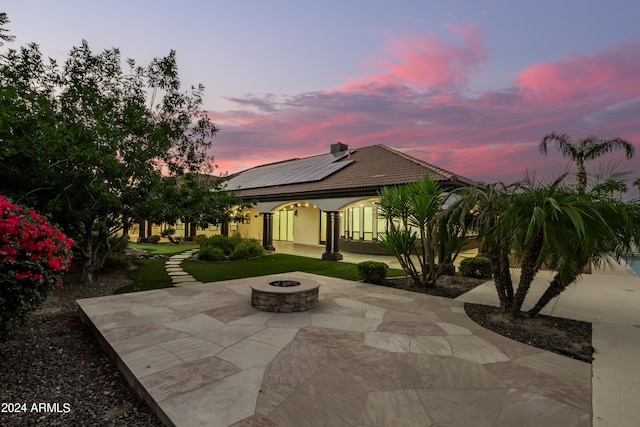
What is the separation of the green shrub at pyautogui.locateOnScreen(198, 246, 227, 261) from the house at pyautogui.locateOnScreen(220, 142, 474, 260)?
220 centimetres

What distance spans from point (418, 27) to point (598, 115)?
29.4 feet

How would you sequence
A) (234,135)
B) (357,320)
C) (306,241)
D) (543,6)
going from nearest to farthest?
(357,320)
(543,6)
(234,135)
(306,241)

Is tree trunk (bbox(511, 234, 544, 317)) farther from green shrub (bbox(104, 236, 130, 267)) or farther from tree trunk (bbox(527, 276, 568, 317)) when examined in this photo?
green shrub (bbox(104, 236, 130, 267))

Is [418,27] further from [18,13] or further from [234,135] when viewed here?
[234,135]

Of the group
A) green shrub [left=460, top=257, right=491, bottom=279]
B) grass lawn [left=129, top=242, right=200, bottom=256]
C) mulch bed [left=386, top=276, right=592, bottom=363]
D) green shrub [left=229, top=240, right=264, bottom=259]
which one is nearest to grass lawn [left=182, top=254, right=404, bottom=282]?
green shrub [left=229, top=240, right=264, bottom=259]

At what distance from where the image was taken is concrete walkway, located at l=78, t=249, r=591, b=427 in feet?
8.60

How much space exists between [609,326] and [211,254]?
1233 cm

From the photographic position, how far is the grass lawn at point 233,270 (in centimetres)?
867

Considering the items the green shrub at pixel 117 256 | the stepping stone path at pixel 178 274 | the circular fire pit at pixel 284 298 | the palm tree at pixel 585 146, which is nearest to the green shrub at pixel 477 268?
the palm tree at pixel 585 146

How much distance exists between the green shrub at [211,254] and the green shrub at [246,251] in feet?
1.58

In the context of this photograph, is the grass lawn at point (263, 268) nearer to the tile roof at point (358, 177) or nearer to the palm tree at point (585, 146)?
the tile roof at point (358, 177)

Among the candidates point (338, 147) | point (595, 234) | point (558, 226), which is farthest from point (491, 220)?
point (338, 147)

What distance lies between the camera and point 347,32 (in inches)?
397

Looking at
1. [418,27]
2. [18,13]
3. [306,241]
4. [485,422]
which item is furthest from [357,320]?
[306,241]
